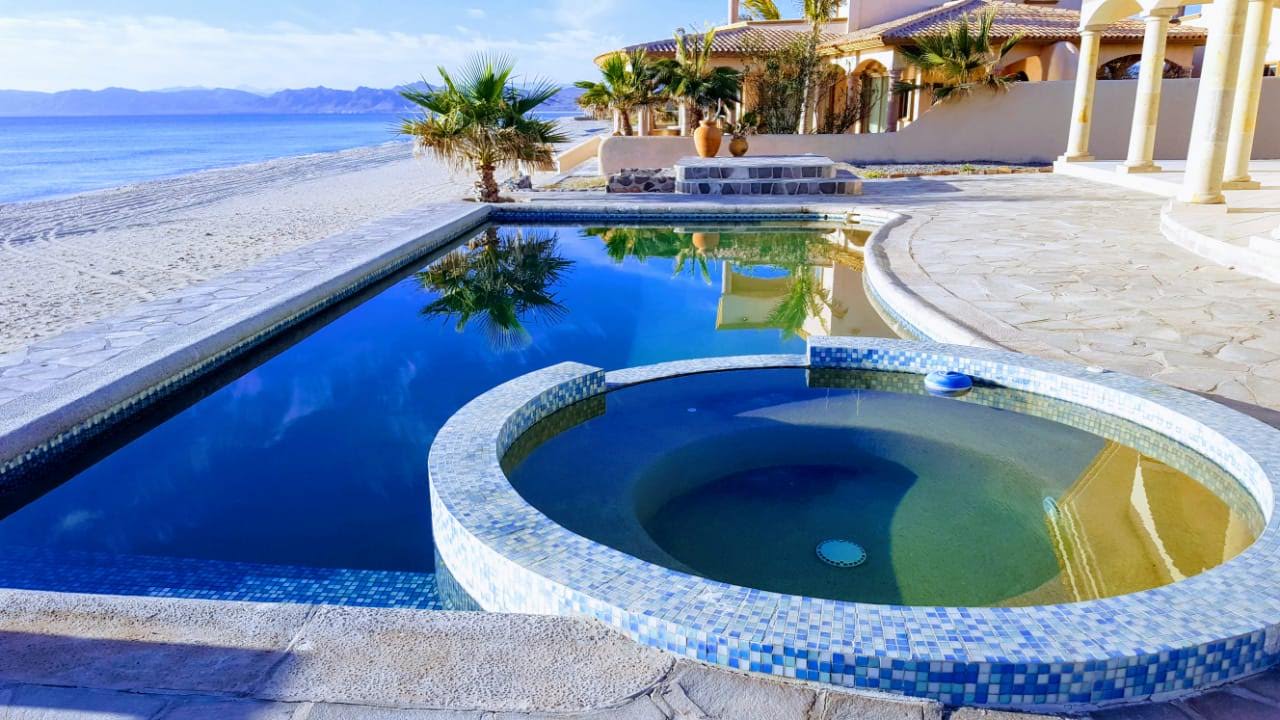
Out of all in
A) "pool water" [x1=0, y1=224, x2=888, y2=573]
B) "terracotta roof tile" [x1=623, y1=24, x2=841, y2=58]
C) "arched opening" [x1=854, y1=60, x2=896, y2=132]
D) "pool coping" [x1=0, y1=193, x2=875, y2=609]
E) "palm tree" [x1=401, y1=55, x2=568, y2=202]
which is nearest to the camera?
"pool coping" [x1=0, y1=193, x2=875, y2=609]

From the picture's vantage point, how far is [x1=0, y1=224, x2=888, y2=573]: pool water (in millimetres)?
4324

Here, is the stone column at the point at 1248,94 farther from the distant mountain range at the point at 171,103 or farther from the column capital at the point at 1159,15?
the distant mountain range at the point at 171,103

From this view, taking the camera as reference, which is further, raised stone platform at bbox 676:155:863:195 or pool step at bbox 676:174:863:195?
raised stone platform at bbox 676:155:863:195

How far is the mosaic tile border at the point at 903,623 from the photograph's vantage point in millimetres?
2475

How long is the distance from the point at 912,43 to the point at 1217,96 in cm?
1059

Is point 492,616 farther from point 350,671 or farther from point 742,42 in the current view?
point 742,42

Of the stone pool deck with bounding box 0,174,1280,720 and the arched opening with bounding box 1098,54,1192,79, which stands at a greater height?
the arched opening with bounding box 1098,54,1192,79

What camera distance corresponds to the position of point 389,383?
255 inches

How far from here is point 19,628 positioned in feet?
9.12

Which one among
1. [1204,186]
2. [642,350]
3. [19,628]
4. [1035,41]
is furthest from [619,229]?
[1035,41]

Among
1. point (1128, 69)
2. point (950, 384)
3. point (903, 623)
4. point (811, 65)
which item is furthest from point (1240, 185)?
point (1128, 69)

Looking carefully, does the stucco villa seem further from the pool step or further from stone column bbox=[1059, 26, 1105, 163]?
the pool step

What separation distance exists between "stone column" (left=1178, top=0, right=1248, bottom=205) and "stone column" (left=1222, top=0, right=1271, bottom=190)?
97 centimetres

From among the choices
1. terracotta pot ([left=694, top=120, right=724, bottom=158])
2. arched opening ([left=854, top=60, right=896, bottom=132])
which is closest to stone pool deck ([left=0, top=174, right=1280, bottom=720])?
terracotta pot ([left=694, top=120, right=724, bottom=158])
